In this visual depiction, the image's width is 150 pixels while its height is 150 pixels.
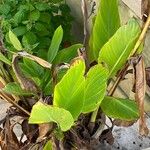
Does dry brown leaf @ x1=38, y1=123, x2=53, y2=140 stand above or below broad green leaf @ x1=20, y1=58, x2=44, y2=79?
below

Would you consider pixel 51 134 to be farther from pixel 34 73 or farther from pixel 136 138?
pixel 136 138

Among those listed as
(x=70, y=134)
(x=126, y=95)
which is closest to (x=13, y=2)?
(x=126, y=95)

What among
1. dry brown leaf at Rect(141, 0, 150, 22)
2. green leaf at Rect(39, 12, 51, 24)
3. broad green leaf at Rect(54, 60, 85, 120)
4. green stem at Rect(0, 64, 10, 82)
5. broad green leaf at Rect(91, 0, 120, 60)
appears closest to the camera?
broad green leaf at Rect(54, 60, 85, 120)

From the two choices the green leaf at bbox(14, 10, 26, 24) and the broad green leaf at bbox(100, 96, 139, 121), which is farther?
the green leaf at bbox(14, 10, 26, 24)

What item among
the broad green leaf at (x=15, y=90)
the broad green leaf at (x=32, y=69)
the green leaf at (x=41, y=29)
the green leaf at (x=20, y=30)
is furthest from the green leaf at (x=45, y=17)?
the broad green leaf at (x=15, y=90)

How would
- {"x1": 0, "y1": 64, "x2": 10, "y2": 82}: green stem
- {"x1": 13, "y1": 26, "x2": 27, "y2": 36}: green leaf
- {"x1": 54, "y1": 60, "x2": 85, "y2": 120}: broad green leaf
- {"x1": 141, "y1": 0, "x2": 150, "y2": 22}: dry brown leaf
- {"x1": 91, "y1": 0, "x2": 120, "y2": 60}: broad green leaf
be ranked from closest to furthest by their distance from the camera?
{"x1": 54, "y1": 60, "x2": 85, "y2": 120}: broad green leaf
{"x1": 141, "y1": 0, "x2": 150, "y2": 22}: dry brown leaf
{"x1": 91, "y1": 0, "x2": 120, "y2": 60}: broad green leaf
{"x1": 0, "y1": 64, "x2": 10, "y2": 82}: green stem
{"x1": 13, "y1": 26, "x2": 27, "y2": 36}: green leaf

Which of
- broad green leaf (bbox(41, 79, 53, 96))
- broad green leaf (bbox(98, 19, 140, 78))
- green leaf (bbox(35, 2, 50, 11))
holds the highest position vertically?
broad green leaf (bbox(98, 19, 140, 78))

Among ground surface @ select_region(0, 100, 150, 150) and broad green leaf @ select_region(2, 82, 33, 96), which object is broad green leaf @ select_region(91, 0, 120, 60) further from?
ground surface @ select_region(0, 100, 150, 150)

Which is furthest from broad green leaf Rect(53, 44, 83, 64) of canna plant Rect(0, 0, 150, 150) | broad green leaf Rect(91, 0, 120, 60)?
broad green leaf Rect(91, 0, 120, 60)
